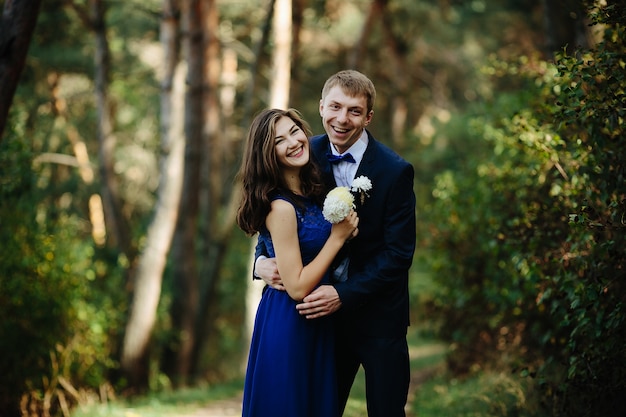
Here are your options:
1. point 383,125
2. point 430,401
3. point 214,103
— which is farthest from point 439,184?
point 383,125

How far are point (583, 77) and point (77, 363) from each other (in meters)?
7.43

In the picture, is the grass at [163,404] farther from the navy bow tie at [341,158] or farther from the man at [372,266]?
the navy bow tie at [341,158]

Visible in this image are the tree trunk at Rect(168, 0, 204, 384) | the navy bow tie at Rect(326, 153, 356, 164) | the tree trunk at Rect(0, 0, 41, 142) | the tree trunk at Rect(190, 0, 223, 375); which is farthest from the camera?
the tree trunk at Rect(190, 0, 223, 375)

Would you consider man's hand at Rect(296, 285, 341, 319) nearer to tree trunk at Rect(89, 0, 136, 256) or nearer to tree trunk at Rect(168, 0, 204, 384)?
tree trunk at Rect(168, 0, 204, 384)

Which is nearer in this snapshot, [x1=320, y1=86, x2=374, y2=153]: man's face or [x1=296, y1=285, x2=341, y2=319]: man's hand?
[x1=296, y1=285, x2=341, y2=319]: man's hand

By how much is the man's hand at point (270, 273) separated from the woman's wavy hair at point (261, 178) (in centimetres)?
19

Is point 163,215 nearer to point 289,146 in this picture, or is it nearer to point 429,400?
point 429,400

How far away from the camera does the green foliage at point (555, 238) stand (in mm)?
4098

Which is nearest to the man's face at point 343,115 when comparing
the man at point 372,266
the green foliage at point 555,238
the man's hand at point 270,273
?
the man at point 372,266

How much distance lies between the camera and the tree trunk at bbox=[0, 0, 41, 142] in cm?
545

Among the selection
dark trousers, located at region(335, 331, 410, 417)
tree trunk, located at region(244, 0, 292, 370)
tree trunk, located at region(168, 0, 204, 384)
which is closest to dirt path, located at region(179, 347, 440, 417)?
tree trunk, located at region(244, 0, 292, 370)

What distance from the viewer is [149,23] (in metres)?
15.1

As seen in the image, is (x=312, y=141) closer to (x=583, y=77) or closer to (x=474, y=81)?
(x=583, y=77)

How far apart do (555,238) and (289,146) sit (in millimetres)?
2832
